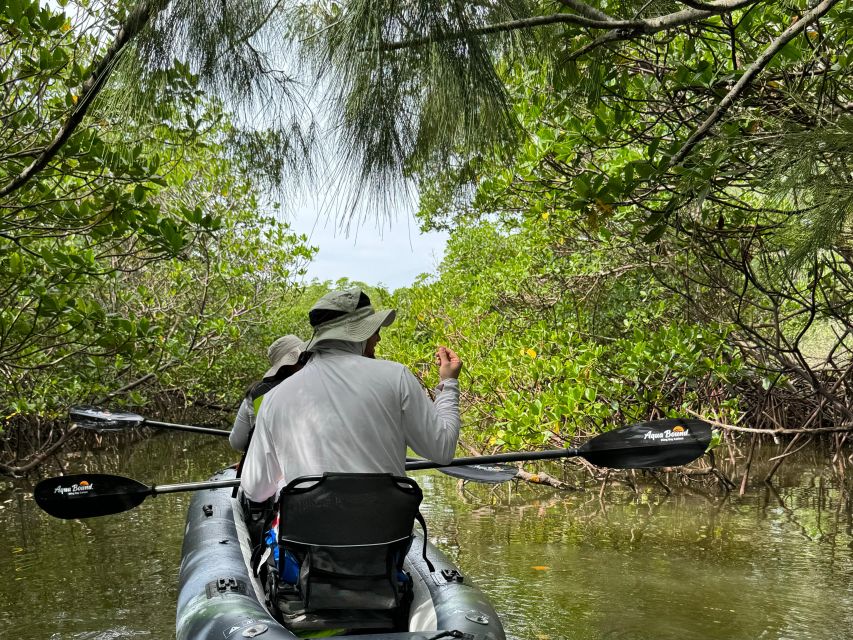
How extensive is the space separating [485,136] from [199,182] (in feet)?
25.3

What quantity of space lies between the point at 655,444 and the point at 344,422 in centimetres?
174

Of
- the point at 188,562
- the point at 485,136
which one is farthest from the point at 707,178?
the point at 188,562

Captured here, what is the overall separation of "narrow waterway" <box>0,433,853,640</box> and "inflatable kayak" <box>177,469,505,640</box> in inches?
34.4

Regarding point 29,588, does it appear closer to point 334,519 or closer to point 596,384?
point 334,519

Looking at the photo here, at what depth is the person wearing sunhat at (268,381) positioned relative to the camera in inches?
149

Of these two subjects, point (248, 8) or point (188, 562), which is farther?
point (188, 562)

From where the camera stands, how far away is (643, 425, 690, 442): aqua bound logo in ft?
11.7

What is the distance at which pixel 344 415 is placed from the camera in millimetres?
2406

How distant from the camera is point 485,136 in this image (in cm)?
249

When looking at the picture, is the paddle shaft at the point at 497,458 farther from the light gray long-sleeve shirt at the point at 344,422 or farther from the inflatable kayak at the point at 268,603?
the light gray long-sleeve shirt at the point at 344,422

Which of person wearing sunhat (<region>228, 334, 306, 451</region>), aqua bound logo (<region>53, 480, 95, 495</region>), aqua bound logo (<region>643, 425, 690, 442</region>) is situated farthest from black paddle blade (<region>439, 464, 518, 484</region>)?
aqua bound logo (<region>53, 480, 95, 495</region>)

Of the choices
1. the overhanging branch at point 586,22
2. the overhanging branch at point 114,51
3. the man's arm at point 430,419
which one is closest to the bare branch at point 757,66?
the overhanging branch at point 586,22

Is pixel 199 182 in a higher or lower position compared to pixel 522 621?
higher

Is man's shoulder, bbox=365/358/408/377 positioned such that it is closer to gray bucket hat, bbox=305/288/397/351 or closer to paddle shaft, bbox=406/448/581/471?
gray bucket hat, bbox=305/288/397/351
